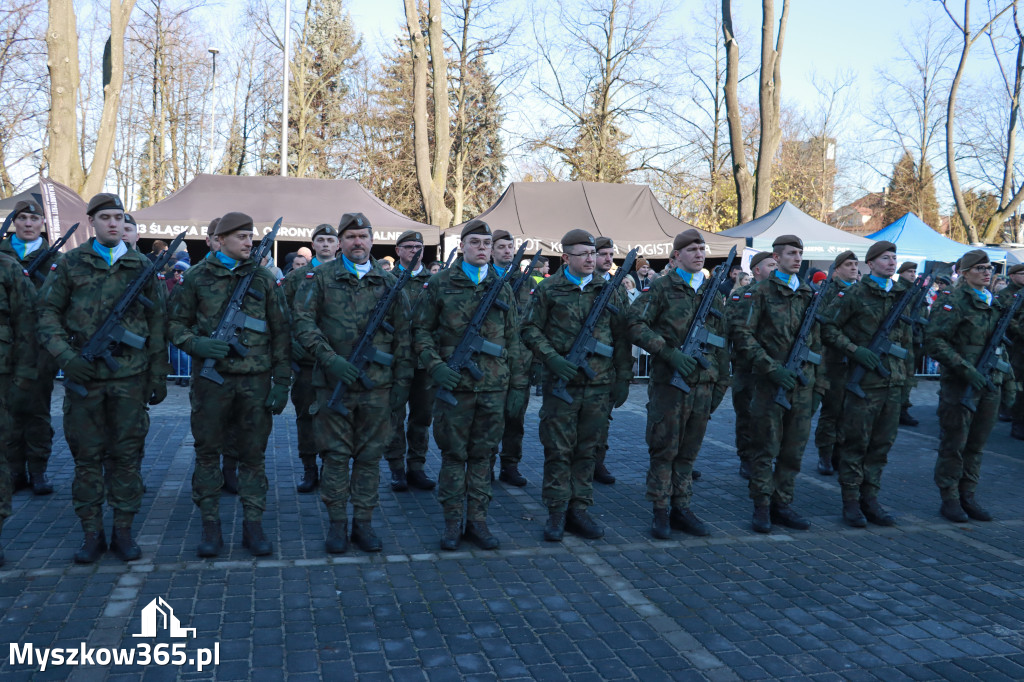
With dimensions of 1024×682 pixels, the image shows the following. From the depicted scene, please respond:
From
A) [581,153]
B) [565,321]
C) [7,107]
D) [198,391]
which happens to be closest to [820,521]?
[565,321]

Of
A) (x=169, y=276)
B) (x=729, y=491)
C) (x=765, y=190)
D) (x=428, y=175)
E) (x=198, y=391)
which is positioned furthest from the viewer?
(x=765, y=190)

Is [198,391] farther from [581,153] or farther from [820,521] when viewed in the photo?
[581,153]

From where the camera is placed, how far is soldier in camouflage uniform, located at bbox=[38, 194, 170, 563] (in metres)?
4.98

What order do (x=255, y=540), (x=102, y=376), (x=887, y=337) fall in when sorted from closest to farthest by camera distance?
(x=102, y=376)
(x=255, y=540)
(x=887, y=337)

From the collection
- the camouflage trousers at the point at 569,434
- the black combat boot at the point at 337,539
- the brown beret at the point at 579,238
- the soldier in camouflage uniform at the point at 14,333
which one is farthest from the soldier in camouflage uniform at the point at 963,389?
the soldier in camouflage uniform at the point at 14,333

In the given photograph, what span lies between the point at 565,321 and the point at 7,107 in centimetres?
3016

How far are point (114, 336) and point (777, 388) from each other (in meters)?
4.64

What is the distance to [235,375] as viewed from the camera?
17.0 ft

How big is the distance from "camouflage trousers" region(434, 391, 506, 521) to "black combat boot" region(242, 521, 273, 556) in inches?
46.7

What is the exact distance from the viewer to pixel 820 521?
21.7 feet

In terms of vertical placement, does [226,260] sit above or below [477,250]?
below

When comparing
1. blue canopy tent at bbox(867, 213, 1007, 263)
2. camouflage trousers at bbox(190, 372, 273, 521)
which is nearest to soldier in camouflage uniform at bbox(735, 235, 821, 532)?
camouflage trousers at bbox(190, 372, 273, 521)

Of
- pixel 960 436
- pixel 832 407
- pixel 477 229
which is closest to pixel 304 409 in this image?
pixel 477 229

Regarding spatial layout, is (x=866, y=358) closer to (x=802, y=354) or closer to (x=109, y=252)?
(x=802, y=354)
